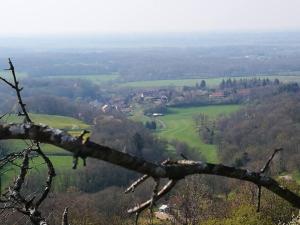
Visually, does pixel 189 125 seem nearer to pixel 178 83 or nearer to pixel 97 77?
pixel 178 83

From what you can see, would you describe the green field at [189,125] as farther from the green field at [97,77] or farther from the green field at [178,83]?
the green field at [97,77]

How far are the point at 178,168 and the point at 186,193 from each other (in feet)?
103

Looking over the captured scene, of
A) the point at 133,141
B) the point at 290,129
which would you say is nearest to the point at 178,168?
the point at 133,141

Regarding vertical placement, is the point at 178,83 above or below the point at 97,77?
above

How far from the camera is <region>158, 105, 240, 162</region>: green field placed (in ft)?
247

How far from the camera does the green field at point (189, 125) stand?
7518 centimetres

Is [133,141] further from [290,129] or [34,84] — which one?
[34,84]

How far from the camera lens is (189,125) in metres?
91.6

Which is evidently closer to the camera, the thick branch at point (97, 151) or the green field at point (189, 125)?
the thick branch at point (97, 151)

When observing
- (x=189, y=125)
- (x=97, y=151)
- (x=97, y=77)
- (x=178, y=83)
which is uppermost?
(x=97, y=151)

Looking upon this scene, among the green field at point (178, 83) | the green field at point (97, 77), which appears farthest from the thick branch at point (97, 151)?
the green field at point (97, 77)

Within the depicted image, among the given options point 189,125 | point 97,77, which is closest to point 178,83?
point 97,77

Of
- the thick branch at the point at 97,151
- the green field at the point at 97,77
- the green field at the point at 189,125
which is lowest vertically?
the green field at the point at 97,77

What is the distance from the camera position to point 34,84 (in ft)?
461
